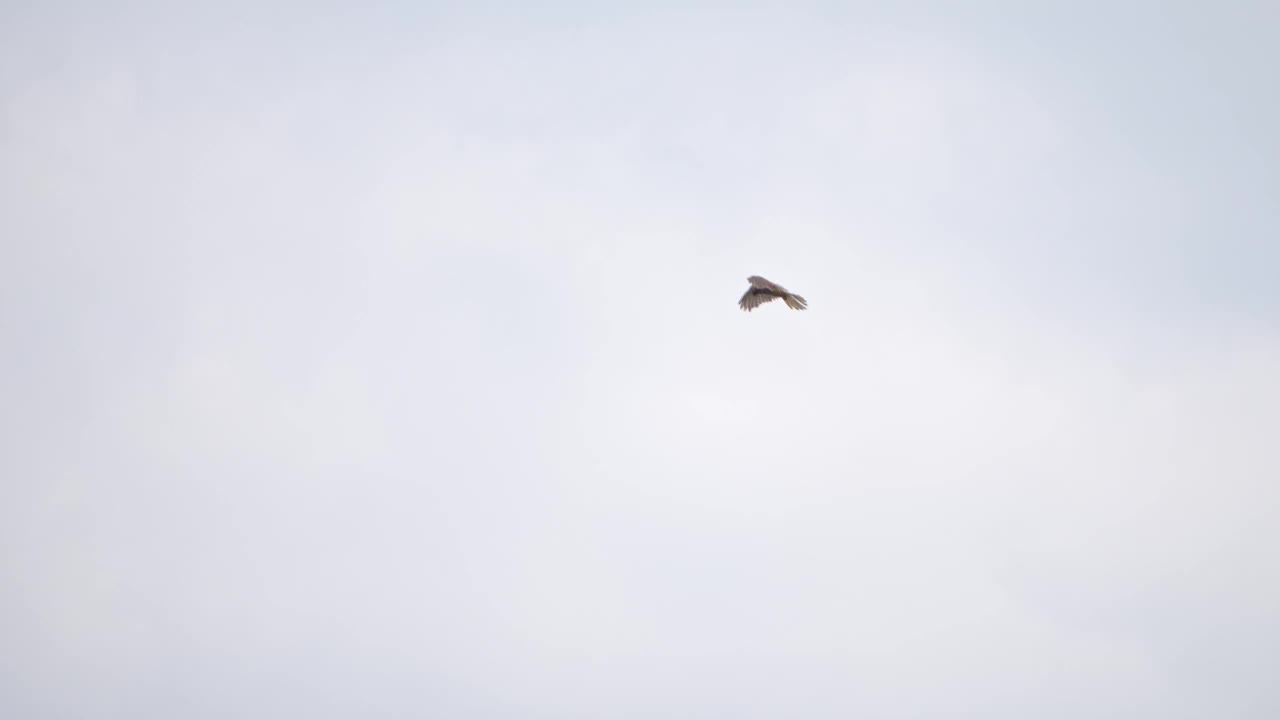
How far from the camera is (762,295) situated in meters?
54.5

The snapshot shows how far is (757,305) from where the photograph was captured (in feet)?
180

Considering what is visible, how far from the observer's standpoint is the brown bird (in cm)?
5353

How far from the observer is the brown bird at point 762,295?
53531mm
